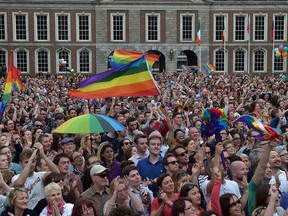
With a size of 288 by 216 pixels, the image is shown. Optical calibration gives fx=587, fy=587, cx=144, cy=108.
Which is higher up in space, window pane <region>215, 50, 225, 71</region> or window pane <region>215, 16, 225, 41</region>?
window pane <region>215, 16, 225, 41</region>

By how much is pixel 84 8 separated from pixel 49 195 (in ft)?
148

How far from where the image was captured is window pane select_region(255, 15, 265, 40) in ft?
169

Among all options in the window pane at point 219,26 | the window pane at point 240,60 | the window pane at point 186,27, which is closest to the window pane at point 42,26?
the window pane at point 186,27

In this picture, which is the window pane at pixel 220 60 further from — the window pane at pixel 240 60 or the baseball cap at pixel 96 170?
the baseball cap at pixel 96 170

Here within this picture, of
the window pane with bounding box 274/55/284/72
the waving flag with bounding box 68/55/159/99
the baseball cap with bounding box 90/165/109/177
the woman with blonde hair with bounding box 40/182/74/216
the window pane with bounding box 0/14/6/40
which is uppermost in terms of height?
the window pane with bounding box 0/14/6/40

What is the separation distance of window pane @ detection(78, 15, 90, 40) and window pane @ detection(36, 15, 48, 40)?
2.90 meters

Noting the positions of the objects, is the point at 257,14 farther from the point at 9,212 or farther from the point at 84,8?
the point at 9,212

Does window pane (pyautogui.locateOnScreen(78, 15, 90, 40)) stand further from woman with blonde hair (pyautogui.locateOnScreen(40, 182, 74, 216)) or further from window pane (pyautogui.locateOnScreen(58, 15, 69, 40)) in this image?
woman with blonde hair (pyautogui.locateOnScreen(40, 182, 74, 216))

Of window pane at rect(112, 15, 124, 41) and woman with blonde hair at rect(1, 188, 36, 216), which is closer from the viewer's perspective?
woman with blonde hair at rect(1, 188, 36, 216)

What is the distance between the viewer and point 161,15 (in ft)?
168

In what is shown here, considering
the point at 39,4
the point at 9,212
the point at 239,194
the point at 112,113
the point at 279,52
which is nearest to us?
the point at 9,212

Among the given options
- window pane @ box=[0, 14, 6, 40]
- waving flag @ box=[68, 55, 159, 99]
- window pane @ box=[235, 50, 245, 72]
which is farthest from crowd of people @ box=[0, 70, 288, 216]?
window pane @ box=[235, 50, 245, 72]

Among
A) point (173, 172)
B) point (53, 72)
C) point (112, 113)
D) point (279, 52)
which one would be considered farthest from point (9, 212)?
point (53, 72)

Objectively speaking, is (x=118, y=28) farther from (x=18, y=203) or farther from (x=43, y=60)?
(x=18, y=203)
